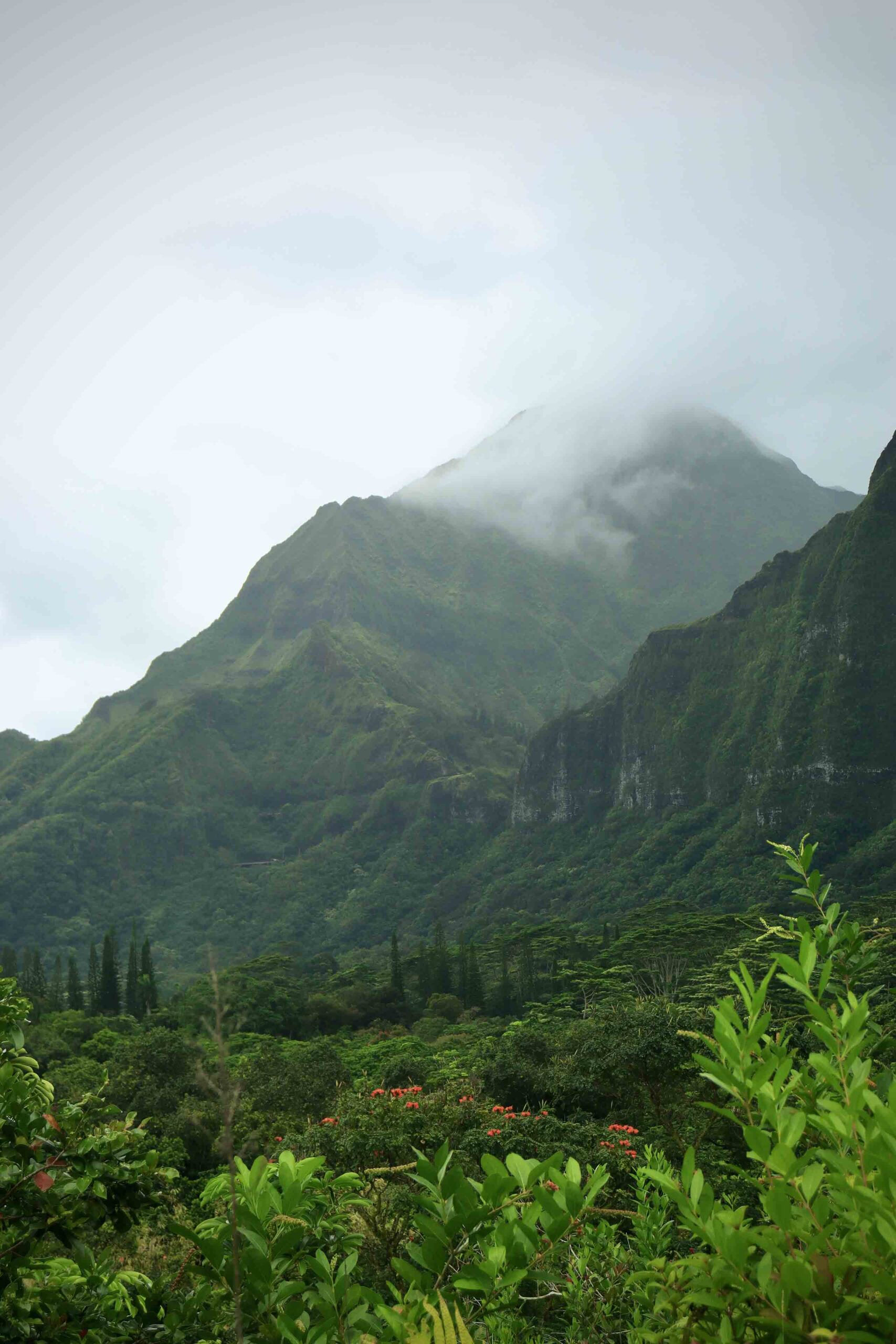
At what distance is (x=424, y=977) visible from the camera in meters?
54.4

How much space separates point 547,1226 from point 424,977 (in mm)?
55076

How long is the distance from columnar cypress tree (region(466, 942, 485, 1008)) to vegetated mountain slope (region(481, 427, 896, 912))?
113ft

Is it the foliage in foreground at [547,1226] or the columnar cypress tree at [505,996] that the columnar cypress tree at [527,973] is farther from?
the foliage in foreground at [547,1226]

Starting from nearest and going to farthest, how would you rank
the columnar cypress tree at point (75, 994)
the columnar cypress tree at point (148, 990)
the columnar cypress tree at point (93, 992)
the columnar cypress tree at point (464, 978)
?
1. the columnar cypress tree at point (75, 994)
2. the columnar cypress tree at point (93, 992)
3. the columnar cypress tree at point (464, 978)
4. the columnar cypress tree at point (148, 990)

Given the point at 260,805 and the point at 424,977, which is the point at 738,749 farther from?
the point at 260,805

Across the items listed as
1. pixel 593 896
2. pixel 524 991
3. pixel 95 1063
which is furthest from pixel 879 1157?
pixel 593 896

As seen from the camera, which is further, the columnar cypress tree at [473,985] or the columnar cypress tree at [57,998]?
the columnar cypress tree at [473,985]

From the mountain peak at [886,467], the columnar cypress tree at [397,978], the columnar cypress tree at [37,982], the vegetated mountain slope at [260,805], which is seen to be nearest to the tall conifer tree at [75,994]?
the columnar cypress tree at [37,982]

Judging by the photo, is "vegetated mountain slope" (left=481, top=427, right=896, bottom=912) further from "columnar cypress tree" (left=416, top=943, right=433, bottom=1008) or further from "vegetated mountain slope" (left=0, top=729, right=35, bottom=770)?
"vegetated mountain slope" (left=0, top=729, right=35, bottom=770)

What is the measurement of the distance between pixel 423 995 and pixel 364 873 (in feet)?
289

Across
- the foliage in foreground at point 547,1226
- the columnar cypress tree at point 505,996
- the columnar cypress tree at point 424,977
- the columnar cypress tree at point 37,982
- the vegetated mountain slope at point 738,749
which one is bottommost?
the columnar cypress tree at point 505,996

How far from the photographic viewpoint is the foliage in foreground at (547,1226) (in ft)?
4.86

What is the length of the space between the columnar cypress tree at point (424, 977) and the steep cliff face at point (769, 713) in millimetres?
42971

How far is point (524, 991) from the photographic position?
2013 inches
